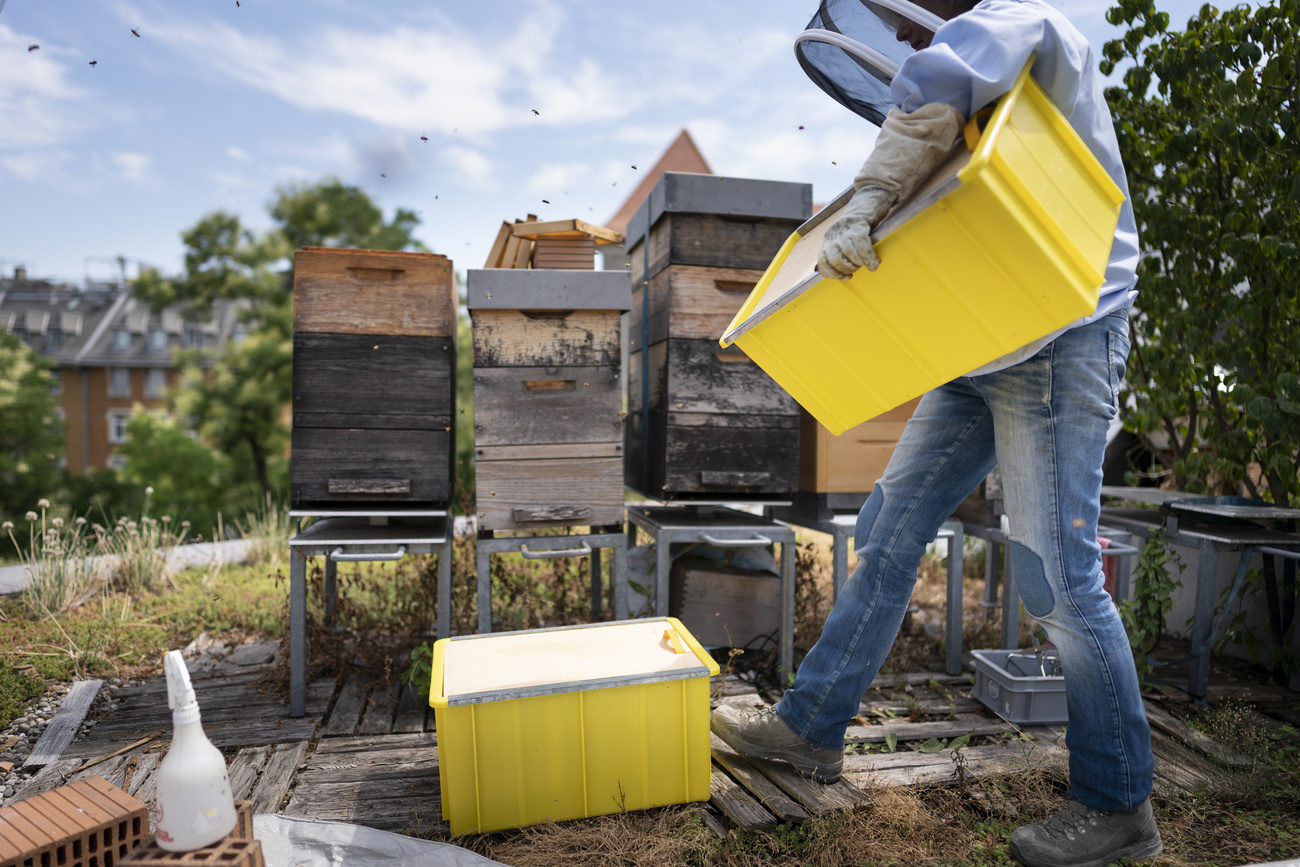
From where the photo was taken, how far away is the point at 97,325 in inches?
1859

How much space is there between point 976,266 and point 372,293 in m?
1.94

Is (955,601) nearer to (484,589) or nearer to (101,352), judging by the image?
(484,589)

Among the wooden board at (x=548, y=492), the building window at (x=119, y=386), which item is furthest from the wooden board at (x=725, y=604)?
the building window at (x=119, y=386)

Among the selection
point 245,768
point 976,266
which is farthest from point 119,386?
point 976,266

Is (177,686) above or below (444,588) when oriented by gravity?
above

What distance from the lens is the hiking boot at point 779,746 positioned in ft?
6.91

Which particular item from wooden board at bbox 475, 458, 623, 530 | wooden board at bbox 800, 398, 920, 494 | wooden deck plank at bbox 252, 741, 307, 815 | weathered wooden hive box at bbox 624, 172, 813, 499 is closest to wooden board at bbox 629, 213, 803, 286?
weathered wooden hive box at bbox 624, 172, 813, 499

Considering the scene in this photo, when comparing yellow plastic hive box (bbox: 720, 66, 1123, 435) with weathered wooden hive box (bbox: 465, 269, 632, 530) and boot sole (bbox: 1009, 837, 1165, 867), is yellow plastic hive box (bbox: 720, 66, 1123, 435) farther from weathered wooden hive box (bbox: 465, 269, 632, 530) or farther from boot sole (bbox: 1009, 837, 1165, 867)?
boot sole (bbox: 1009, 837, 1165, 867)

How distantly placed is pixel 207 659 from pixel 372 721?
1129 millimetres

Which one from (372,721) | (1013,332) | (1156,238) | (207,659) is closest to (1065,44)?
(1013,332)

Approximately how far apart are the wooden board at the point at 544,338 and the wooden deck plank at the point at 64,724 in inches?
68.4

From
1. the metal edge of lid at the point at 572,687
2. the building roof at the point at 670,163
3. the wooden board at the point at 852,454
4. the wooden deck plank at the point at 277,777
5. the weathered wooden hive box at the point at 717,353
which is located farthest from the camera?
the building roof at the point at 670,163

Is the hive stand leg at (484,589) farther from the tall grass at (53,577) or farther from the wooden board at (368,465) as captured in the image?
the tall grass at (53,577)

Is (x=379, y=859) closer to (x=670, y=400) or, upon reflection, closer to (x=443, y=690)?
(x=443, y=690)
